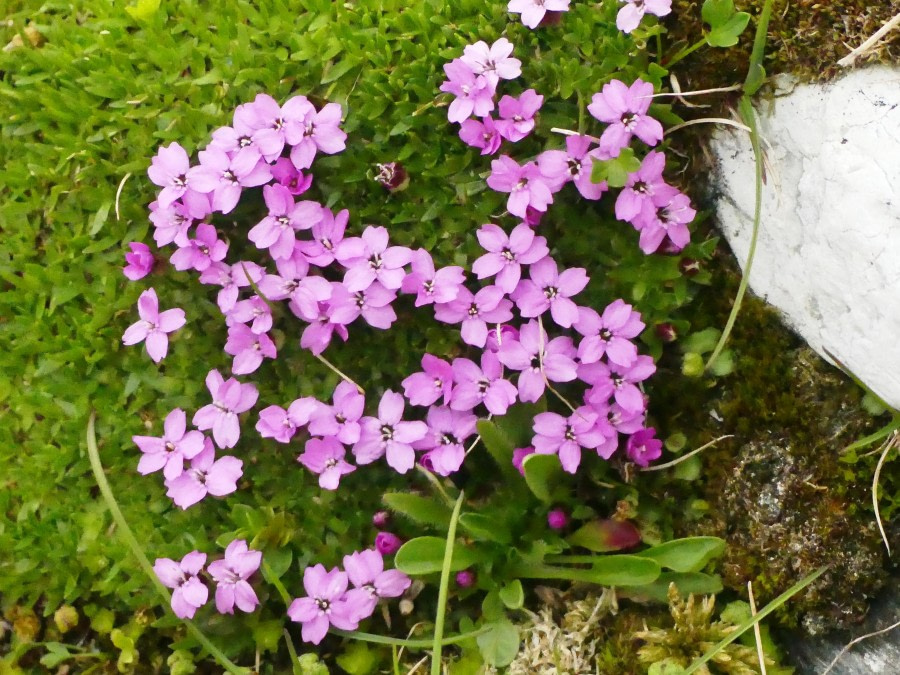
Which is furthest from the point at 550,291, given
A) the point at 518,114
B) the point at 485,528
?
the point at 485,528

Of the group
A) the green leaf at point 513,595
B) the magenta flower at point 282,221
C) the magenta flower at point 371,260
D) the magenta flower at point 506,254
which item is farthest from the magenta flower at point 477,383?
the magenta flower at point 282,221

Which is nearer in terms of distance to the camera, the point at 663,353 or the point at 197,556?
the point at 197,556

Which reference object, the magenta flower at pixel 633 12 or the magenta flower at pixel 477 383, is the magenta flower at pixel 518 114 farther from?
the magenta flower at pixel 477 383

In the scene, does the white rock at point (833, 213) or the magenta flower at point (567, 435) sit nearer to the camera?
the white rock at point (833, 213)

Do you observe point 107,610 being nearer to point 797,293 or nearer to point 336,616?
point 336,616

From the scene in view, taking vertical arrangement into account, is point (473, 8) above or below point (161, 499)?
above

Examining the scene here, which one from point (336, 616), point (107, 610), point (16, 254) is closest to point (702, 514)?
point (336, 616)

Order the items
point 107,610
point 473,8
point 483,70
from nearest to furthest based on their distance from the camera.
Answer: point 483,70 → point 473,8 → point 107,610

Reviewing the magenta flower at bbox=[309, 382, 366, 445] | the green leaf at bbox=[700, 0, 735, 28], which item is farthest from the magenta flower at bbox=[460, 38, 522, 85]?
the magenta flower at bbox=[309, 382, 366, 445]
